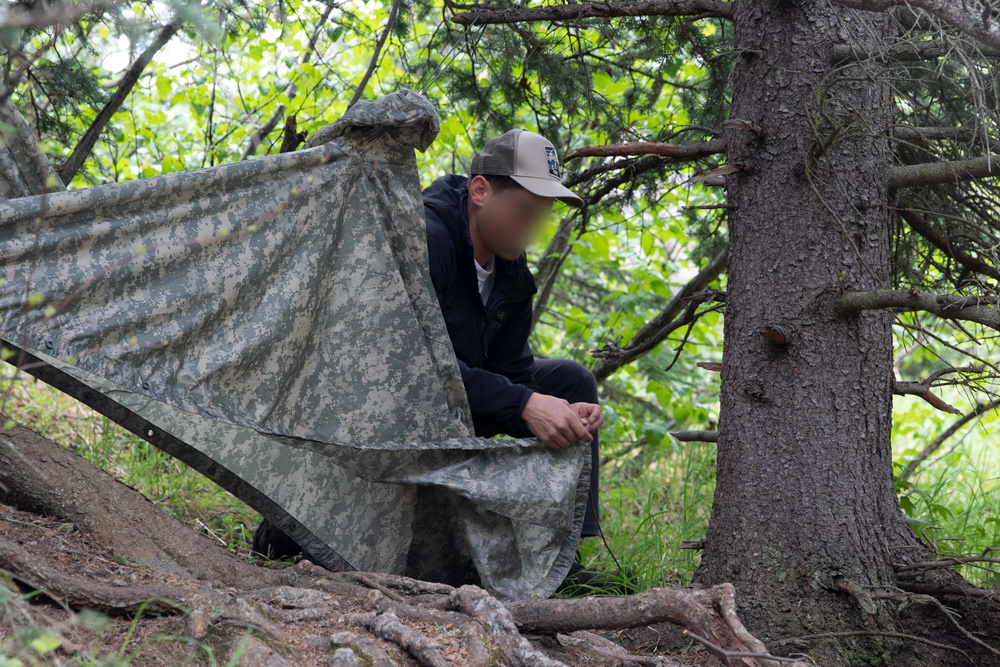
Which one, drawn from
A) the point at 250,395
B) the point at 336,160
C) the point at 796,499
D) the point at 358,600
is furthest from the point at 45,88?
the point at 796,499

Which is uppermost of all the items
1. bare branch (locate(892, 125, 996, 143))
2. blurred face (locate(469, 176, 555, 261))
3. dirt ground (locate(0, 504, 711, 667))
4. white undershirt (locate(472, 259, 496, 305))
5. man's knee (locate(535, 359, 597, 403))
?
bare branch (locate(892, 125, 996, 143))

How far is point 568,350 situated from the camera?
6.19m

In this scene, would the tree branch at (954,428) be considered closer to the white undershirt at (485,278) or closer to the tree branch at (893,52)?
the tree branch at (893,52)

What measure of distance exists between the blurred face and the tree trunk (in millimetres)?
761

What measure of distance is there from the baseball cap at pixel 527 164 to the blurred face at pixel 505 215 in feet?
0.14

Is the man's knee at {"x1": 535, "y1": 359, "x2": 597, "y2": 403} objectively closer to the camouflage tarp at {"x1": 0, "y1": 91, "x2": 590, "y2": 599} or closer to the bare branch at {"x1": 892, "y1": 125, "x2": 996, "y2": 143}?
the camouflage tarp at {"x1": 0, "y1": 91, "x2": 590, "y2": 599}

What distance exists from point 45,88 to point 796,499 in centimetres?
350

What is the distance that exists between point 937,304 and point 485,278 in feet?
5.44

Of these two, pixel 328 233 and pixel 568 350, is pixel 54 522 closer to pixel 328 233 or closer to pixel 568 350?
pixel 328 233

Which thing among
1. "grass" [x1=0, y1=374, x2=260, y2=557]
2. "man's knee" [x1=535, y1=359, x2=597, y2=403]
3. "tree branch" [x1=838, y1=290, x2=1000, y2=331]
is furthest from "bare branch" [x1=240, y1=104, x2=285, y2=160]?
"tree branch" [x1=838, y1=290, x2=1000, y2=331]

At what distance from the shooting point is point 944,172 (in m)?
2.49

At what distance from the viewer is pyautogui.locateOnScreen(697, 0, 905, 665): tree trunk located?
2.42 metres

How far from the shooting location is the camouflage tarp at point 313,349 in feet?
7.22

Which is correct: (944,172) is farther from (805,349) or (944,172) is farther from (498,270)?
(498,270)
